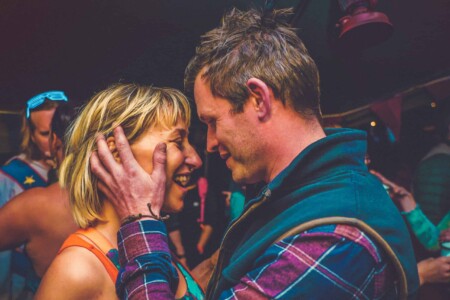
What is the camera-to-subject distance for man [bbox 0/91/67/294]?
2824 mm

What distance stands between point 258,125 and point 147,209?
0.51 metres

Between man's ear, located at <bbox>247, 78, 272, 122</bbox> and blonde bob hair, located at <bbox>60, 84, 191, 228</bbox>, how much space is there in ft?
1.71

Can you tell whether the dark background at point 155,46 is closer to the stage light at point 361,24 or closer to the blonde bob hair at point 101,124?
the stage light at point 361,24

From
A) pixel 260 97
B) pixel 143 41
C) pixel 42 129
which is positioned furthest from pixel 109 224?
pixel 143 41

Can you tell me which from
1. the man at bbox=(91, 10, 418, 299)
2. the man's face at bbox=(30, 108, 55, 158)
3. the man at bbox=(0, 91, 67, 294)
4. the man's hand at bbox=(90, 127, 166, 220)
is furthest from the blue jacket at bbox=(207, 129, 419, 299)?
the man's face at bbox=(30, 108, 55, 158)

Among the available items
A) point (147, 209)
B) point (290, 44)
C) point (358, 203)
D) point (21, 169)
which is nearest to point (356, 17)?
point (290, 44)

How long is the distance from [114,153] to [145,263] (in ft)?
2.14

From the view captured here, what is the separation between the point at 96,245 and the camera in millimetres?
1417

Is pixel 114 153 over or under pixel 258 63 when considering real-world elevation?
under

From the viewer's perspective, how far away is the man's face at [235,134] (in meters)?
1.35

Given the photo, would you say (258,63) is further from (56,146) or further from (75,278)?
(56,146)

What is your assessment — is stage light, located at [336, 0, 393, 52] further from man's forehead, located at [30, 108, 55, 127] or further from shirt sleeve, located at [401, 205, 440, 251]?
man's forehead, located at [30, 108, 55, 127]

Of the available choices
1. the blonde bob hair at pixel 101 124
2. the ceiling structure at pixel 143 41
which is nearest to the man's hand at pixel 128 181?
the blonde bob hair at pixel 101 124

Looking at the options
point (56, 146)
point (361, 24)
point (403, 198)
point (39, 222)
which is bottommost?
point (403, 198)
